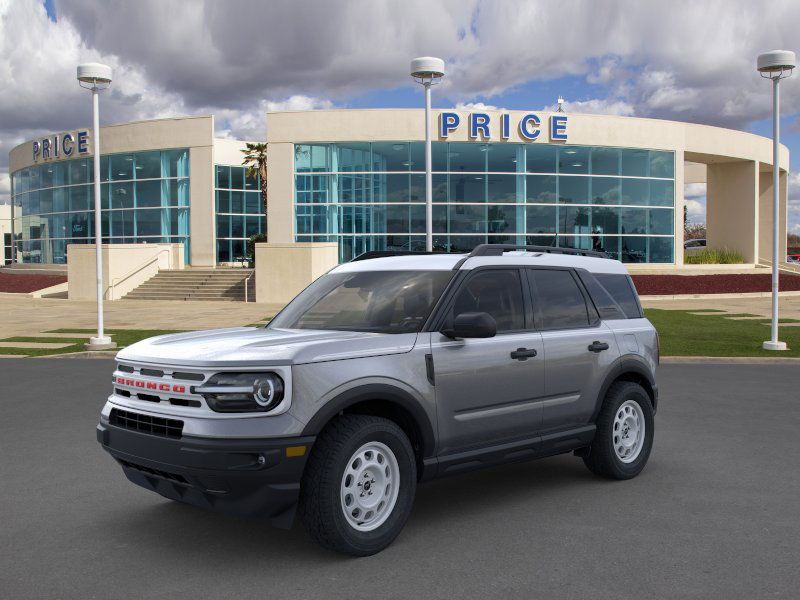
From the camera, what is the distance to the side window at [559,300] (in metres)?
6.58

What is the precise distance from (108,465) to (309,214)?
35.7m

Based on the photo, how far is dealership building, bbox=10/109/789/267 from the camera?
42062 millimetres

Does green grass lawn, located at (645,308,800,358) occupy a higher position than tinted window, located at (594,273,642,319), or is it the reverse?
tinted window, located at (594,273,642,319)

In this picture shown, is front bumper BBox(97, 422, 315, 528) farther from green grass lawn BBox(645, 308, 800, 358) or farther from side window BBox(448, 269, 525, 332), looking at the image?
green grass lawn BBox(645, 308, 800, 358)

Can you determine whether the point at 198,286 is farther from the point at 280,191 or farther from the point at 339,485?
the point at 339,485

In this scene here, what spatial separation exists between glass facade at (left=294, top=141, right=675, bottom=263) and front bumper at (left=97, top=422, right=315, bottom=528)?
123ft

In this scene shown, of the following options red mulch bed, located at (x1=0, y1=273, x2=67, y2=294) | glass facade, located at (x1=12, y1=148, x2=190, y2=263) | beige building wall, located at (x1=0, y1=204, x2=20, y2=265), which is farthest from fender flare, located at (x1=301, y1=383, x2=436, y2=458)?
beige building wall, located at (x1=0, y1=204, x2=20, y2=265)

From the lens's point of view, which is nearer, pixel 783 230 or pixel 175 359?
pixel 175 359

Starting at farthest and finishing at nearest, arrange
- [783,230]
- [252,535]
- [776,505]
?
[783,230], [776,505], [252,535]

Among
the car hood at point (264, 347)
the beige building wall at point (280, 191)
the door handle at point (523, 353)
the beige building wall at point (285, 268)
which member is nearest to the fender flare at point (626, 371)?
the door handle at point (523, 353)

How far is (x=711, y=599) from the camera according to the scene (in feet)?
14.5

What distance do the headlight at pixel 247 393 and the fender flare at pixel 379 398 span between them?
26 cm

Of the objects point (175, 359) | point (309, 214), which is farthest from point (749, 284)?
point (175, 359)

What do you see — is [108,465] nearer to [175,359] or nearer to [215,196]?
[175,359]
